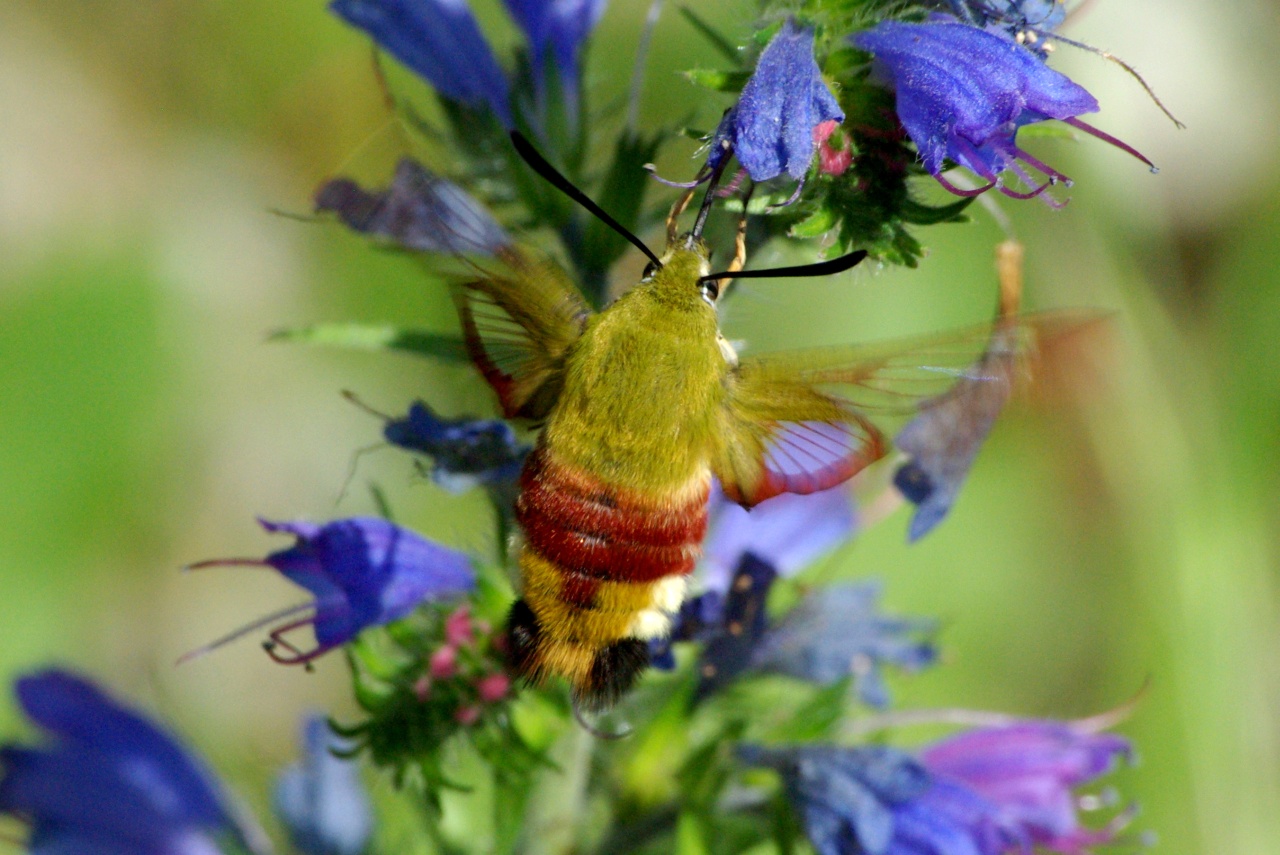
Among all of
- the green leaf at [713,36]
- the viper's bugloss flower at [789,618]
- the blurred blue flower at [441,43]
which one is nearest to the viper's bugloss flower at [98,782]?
the viper's bugloss flower at [789,618]

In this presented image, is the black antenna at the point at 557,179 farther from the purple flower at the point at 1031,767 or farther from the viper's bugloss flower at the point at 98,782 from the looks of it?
the viper's bugloss flower at the point at 98,782

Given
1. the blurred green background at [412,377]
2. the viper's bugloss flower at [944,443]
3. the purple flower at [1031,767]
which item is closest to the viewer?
the viper's bugloss flower at [944,443]

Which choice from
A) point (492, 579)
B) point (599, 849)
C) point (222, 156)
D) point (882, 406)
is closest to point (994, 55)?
point (882, 406)

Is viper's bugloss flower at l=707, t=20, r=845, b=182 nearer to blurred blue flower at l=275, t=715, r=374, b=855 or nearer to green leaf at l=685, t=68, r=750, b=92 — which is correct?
green leaf at l=685, t=68, r=750, b=92

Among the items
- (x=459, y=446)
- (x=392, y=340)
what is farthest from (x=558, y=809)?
(x=392, y=340)

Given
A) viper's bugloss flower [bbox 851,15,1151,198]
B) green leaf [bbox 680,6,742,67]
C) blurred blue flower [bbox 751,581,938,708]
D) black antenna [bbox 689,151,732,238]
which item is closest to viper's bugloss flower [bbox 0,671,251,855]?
blurred blue flower [bbox 751,581,938,708]

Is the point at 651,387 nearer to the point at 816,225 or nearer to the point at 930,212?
the point at 816,225

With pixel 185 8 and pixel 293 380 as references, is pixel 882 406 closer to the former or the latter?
pixel 293 380
